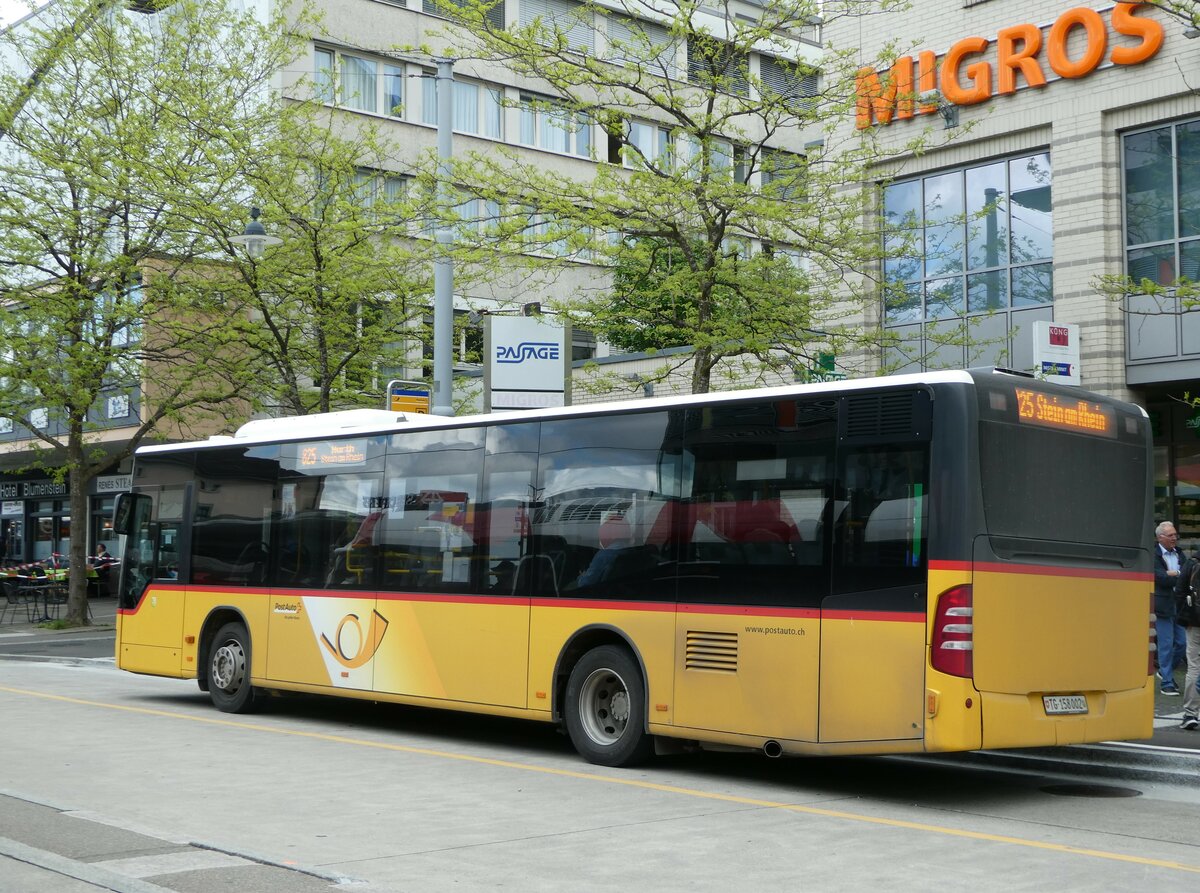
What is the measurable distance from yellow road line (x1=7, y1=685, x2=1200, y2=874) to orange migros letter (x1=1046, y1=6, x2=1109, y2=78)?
14.2 m

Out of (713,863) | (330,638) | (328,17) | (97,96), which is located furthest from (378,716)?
(328,17)

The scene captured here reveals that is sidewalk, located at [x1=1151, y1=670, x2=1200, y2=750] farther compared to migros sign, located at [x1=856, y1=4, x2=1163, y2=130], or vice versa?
migros sign, located at [x1=856, y1=4, x2=1163, y2=130]

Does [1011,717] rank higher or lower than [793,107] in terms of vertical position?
lower

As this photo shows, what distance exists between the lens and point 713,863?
24.4 ft

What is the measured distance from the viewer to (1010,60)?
70.6 feet

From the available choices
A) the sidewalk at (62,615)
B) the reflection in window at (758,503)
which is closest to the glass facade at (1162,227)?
the reflection in window at (758,503)

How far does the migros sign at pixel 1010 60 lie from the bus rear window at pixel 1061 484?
924 centimetres

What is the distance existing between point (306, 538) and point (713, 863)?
817 cm

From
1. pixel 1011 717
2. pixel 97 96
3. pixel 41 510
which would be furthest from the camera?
pixel 41 510

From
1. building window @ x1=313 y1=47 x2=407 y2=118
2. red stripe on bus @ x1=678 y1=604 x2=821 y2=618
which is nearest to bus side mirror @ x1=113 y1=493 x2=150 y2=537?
red stripe on bus @ x1=678 y1=604 x2=821 y2=618

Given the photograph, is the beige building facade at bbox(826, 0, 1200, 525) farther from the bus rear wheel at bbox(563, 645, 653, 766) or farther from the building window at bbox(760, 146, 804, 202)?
the bus rear wheel at bbox(563, 645, 653, 766)

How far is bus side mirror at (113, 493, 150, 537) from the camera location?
670 inches

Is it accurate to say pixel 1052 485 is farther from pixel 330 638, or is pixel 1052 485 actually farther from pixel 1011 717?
pixel 330 638

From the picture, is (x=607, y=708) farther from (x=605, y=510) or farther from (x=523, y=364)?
(x=523, y=364)
